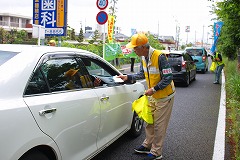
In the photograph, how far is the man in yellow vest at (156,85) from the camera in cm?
373

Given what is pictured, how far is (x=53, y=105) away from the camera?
2543 mm

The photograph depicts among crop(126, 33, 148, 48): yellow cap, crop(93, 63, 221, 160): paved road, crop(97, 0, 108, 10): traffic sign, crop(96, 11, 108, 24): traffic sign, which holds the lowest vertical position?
crop(93, 63, 221, 160): paved road

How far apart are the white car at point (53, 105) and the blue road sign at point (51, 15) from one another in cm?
348

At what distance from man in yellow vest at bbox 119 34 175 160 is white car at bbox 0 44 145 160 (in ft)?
1.73

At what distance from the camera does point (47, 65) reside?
2.80 meters

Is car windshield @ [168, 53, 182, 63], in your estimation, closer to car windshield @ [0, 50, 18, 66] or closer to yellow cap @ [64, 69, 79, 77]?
yellow cap @ [64, 69, 79, 77]

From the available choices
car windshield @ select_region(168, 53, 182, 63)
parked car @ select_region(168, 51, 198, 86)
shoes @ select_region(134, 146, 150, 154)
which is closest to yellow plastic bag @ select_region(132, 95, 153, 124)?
shoes @ select_region(134, 146, 150, 154)

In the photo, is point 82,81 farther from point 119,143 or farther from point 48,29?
point 48,29

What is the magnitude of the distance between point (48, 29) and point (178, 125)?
401 centimetres

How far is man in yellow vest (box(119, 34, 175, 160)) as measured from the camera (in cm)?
373

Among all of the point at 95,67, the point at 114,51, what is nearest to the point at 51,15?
the point at 95,67

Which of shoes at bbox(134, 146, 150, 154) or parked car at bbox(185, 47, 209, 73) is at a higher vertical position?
parked car at bbox(185, 47, 209, 73)

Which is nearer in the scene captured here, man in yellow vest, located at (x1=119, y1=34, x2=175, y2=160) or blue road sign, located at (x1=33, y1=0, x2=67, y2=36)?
man in yellow vest, located at (x1=119, y1=34, x2=175, y2=160)

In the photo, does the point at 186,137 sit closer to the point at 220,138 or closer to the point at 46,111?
the point at 220,138
